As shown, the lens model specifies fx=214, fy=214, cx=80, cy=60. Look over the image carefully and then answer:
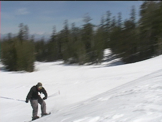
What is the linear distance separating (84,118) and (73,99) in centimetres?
580

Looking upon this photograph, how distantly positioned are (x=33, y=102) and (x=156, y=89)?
4494 millimetres

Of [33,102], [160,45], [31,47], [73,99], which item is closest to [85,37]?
[31,47]

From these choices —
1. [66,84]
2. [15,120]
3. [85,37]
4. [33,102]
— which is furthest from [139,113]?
[85,37]

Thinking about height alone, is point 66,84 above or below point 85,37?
below

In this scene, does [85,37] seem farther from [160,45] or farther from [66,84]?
[66,84]

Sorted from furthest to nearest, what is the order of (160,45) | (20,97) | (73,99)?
(160,45)
(20,97)
(73,99)

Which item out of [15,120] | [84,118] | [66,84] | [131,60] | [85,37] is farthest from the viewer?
[85,37]

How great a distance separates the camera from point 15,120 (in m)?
8.95

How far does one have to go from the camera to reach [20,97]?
13594mm

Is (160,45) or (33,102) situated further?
(160,45)

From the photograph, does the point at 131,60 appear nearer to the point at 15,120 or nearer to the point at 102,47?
the point at 102,47

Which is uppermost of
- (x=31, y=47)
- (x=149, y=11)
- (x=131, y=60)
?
(x=149, y=11)

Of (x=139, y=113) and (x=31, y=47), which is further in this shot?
(x=31, y=47)

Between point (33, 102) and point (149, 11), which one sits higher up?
point (149, 11)
